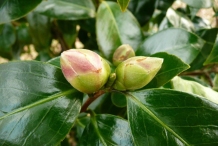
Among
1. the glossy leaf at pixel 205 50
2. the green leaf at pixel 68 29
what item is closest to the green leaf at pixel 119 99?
the glossy leaf at pixel 205 50

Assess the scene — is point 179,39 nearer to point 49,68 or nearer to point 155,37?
point 155,37

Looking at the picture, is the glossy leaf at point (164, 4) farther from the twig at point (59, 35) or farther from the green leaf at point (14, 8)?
the green leaf at point (14, 8)

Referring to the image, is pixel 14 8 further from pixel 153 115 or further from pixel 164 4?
pixel 164 4

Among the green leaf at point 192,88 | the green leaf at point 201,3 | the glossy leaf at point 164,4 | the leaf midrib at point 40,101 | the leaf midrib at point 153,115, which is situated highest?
the green leaf at point 201,3

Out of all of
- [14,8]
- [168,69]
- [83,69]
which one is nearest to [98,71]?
[83,69]

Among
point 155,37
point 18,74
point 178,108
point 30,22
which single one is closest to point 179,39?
point 155,37

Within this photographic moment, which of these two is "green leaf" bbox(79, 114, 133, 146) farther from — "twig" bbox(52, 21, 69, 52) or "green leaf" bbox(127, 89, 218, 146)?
"twig" bbox(52, 21, 69, 52)

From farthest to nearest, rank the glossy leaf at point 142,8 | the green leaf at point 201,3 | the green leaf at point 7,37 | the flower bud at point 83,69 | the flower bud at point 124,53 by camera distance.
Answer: the green leaf at point 7,37
the glossy leaf at point 142,8
the green leaf at point 201,3
the flower bud at point 124,53
the flower bud at point 83,69
